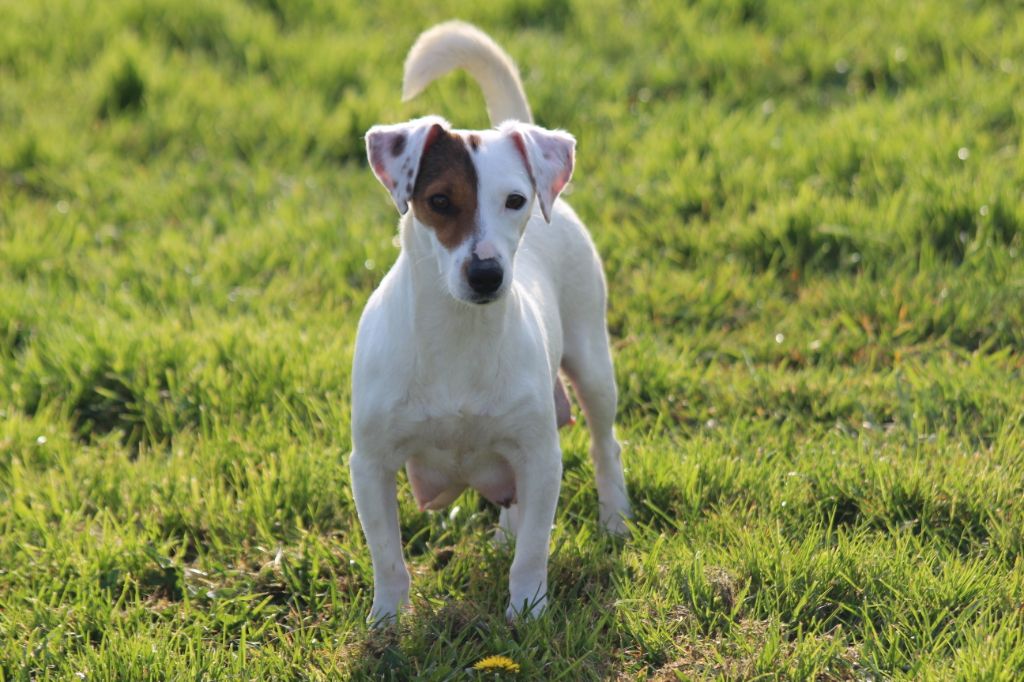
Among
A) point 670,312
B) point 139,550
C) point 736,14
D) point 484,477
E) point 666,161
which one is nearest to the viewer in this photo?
point 484,477

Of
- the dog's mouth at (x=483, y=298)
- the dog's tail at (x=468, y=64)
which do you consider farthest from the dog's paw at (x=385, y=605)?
the dog's tail at (x=468, y=64)

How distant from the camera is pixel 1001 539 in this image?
443 cm

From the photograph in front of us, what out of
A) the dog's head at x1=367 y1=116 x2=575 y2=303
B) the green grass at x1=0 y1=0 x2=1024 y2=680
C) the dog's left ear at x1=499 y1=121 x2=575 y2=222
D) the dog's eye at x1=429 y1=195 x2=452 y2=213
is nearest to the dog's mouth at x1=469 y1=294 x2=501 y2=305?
the dog's head at x1=367 y1=116 x2=575 y2=303

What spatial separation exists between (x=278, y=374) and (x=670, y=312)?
185cm

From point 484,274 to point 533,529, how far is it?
35.0 inches

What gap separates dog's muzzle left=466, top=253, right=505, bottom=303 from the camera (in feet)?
12.2

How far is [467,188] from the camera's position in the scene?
3.81 m

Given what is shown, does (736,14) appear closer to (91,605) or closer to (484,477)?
(484,477)

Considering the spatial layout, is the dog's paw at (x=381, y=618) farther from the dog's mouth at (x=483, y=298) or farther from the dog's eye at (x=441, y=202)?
the dog's eye at (x=441, y=202)

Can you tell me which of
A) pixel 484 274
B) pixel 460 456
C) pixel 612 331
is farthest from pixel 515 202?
pixel 612 331

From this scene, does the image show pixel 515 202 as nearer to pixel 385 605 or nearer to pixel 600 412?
pixel 600 412

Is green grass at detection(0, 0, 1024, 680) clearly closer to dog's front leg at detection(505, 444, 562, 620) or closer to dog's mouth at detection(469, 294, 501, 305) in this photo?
dog's front leg at detection(505, 444, 562, 620)

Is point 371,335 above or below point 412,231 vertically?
below

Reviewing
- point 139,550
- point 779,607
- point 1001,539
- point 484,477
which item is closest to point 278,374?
point 139,550
